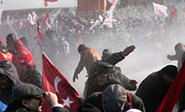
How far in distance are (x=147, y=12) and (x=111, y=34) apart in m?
13.3

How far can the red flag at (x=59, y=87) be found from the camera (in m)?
4.03

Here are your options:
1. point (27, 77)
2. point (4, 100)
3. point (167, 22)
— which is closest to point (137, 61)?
point (167, 22)

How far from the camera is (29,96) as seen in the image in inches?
124

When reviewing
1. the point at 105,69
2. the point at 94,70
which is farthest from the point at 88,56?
the point at 105,69

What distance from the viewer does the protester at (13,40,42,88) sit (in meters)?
5.88

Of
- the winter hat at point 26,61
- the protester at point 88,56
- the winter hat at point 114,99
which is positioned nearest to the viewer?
the winter hat at point 114,99

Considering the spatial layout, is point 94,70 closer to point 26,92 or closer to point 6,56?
point 26,92

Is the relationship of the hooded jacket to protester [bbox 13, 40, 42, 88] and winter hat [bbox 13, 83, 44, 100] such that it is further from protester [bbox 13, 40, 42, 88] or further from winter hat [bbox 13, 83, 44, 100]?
winter hat [bbox 13, 83, 44, 100]

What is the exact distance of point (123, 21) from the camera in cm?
2170

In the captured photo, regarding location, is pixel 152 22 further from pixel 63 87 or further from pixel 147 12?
pixel 63 87

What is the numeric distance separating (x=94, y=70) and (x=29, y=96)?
2.03m

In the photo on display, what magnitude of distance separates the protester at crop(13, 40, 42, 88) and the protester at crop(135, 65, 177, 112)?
1.91 m

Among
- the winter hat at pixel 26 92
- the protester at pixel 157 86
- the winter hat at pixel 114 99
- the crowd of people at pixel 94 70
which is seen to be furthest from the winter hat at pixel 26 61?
the winter hat at pixel 114 99

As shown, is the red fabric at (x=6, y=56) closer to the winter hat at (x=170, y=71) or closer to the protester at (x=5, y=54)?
the protester at (x=5, y=54)
